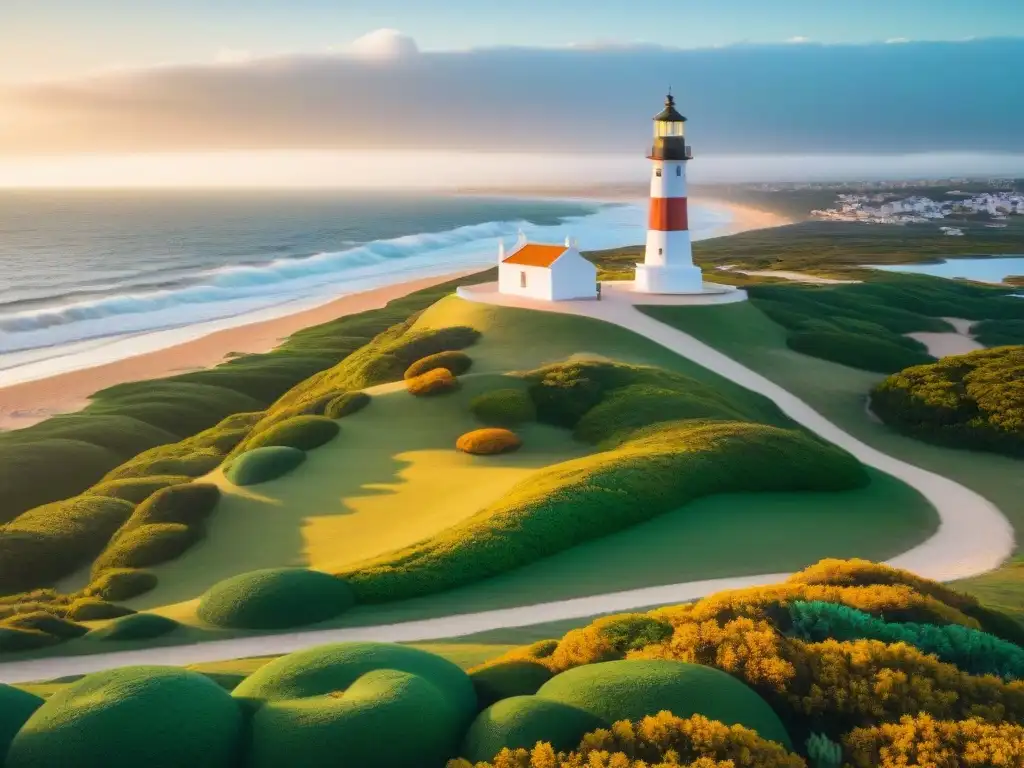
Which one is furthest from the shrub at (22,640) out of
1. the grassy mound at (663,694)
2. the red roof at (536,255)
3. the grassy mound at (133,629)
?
the red roof at (536,255)

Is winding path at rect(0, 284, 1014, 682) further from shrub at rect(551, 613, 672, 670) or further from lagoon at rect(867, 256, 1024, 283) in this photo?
lagoon at rect(867, 256, 1024, 283)

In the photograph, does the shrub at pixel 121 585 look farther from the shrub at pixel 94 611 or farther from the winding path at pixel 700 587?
the winding path at pixel 700 587

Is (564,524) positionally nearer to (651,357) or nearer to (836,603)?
(836,603)

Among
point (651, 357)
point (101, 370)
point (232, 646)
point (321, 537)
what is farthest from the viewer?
point (101, 370)

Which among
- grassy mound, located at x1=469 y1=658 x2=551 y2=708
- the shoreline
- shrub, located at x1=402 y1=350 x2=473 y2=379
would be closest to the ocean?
the shoreline

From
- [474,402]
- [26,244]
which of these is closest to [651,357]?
[474,402]

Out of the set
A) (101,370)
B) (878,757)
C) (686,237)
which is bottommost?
(101,370)

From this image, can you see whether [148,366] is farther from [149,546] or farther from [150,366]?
[149,546]
